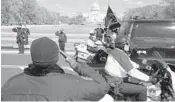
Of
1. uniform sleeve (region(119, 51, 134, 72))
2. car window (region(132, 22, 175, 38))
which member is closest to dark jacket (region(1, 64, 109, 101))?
uniform sleeve (region(119, 51, 134, 72))

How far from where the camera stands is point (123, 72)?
4.44 meters

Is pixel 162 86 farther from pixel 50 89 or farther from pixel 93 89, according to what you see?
pixel 50 89

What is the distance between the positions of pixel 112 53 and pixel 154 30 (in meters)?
2.77

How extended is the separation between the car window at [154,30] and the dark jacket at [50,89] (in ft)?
16.1

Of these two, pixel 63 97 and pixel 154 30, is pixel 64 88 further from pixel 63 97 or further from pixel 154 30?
pixel 154 30

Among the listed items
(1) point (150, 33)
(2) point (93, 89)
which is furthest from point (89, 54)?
(2) point (93, 89)

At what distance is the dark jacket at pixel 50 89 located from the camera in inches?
81.4

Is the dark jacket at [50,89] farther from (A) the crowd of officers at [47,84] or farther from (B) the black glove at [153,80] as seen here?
(B) the black glove at [153,80]

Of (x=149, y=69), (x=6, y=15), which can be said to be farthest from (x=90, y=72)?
(x=6, y=15)

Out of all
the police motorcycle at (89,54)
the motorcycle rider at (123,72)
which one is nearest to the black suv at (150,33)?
the police motorcycle at (89,54)

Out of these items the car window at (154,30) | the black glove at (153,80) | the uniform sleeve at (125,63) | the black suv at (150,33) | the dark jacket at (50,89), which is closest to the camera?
the dark jacket at (50,89)

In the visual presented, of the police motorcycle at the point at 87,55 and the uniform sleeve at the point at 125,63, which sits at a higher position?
the uniform sleeve at the point at 125,63

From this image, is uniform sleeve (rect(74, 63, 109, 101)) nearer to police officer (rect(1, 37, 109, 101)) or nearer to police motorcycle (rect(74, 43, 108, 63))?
police officer (rect(1, 37, 109, 101))

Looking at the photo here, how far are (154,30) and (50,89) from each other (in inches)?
205
